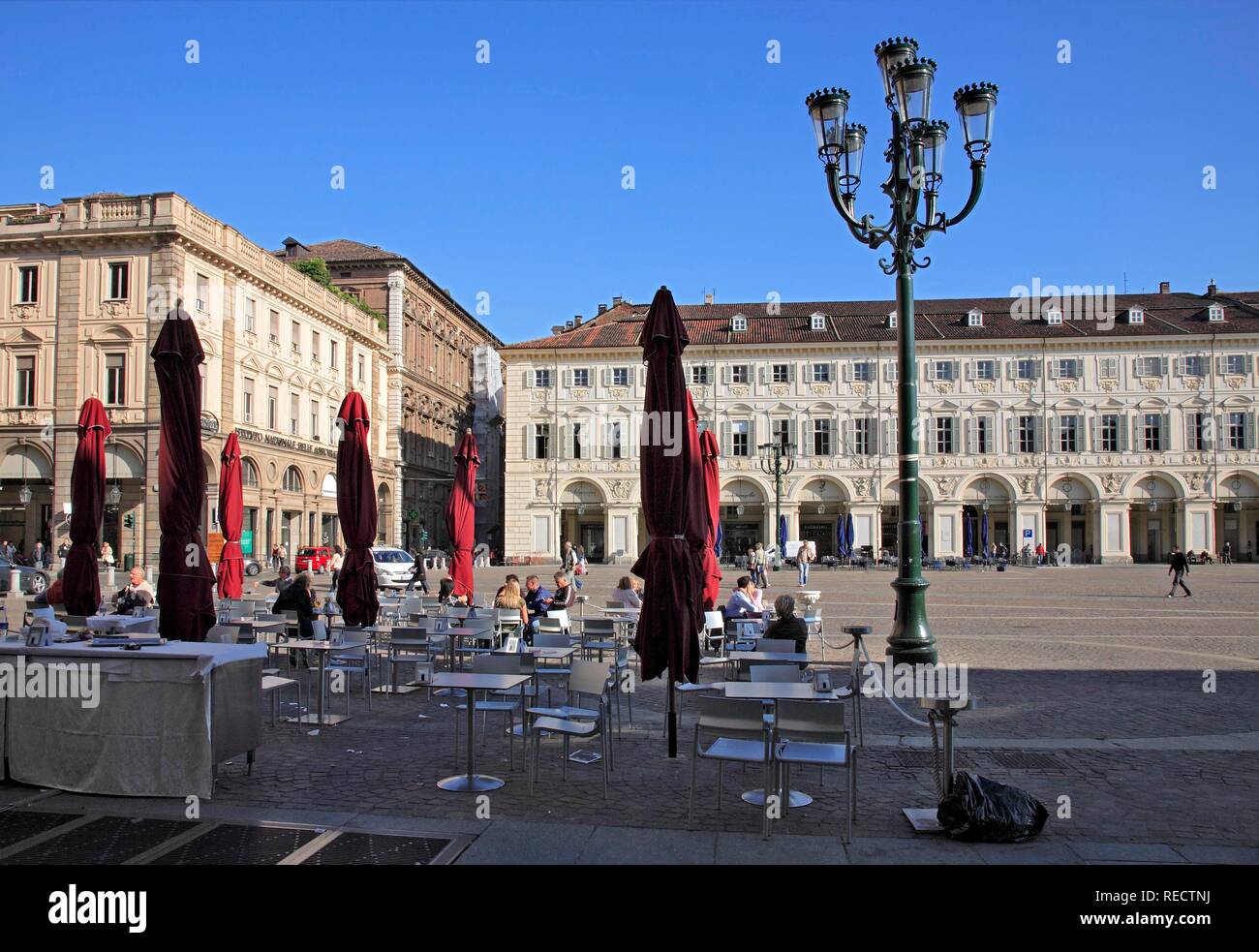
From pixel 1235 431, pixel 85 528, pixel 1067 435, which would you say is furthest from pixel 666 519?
pixel 1235 431

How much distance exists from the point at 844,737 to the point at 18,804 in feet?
18.9

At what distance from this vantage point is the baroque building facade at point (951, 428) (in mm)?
54688

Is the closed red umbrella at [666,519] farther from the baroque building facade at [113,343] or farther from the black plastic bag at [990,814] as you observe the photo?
the baroque building facade at [113,343]

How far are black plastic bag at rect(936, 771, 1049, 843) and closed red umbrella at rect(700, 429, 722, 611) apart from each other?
7076mm

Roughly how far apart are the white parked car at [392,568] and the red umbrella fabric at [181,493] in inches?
774

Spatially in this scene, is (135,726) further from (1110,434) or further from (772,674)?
(1110,434)

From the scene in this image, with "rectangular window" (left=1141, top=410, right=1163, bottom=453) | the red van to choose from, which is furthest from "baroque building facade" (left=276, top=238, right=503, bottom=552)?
"rectangular window" (left=1141, top=410, right=1163, bottom=453)

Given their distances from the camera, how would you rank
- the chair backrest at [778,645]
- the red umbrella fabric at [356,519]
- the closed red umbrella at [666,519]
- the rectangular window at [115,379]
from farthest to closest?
the rectangular window at [115,379] < the red umbrella fabric at [356,519] < the chair backrest at [778,645] < the closed red umbrella at [666,519]

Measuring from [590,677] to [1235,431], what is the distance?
59055mm

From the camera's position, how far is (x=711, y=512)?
563 inches

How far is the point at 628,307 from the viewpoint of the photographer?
6694 cm

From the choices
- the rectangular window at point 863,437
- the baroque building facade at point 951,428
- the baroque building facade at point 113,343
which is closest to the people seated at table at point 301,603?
the baroque building facade at point 113,343

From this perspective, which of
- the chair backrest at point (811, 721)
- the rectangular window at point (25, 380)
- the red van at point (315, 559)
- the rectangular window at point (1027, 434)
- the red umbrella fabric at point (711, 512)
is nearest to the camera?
the chair backrest at point (811, 721)
